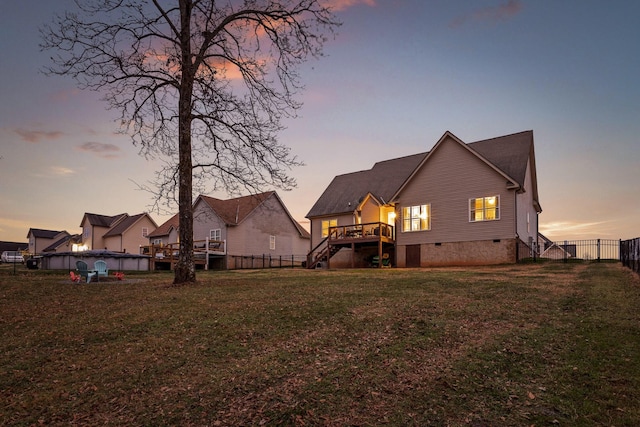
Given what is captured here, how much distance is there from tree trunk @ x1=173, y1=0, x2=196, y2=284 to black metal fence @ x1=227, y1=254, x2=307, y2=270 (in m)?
23.8

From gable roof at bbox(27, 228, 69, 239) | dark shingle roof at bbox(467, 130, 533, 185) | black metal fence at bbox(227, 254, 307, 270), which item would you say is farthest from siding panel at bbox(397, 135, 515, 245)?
gable roof at bbox(27, 228, 69, 239)

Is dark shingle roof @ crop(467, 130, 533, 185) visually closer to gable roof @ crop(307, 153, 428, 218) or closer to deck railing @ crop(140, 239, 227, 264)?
gable roof @ crop(307, 153, 428, 218)

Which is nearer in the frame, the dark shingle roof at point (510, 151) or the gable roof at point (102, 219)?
the dark shingle roof at point (510, 151)

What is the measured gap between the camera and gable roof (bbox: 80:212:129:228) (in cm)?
6116

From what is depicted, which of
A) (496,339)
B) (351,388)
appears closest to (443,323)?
(496,339)

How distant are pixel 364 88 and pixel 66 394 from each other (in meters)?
19.6

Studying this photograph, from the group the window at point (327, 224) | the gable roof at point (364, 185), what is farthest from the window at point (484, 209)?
the window at point (327, 224)

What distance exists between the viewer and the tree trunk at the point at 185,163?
50.8ft

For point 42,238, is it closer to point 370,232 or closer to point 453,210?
point 370,232

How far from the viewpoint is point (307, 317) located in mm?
9562

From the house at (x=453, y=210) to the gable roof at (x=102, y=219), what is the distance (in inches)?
1731

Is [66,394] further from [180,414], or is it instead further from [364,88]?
[364,88]

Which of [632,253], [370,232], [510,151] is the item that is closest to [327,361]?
[632,253]

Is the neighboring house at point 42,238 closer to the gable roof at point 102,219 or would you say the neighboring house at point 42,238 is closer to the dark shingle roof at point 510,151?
the gable roof at point 102,219
